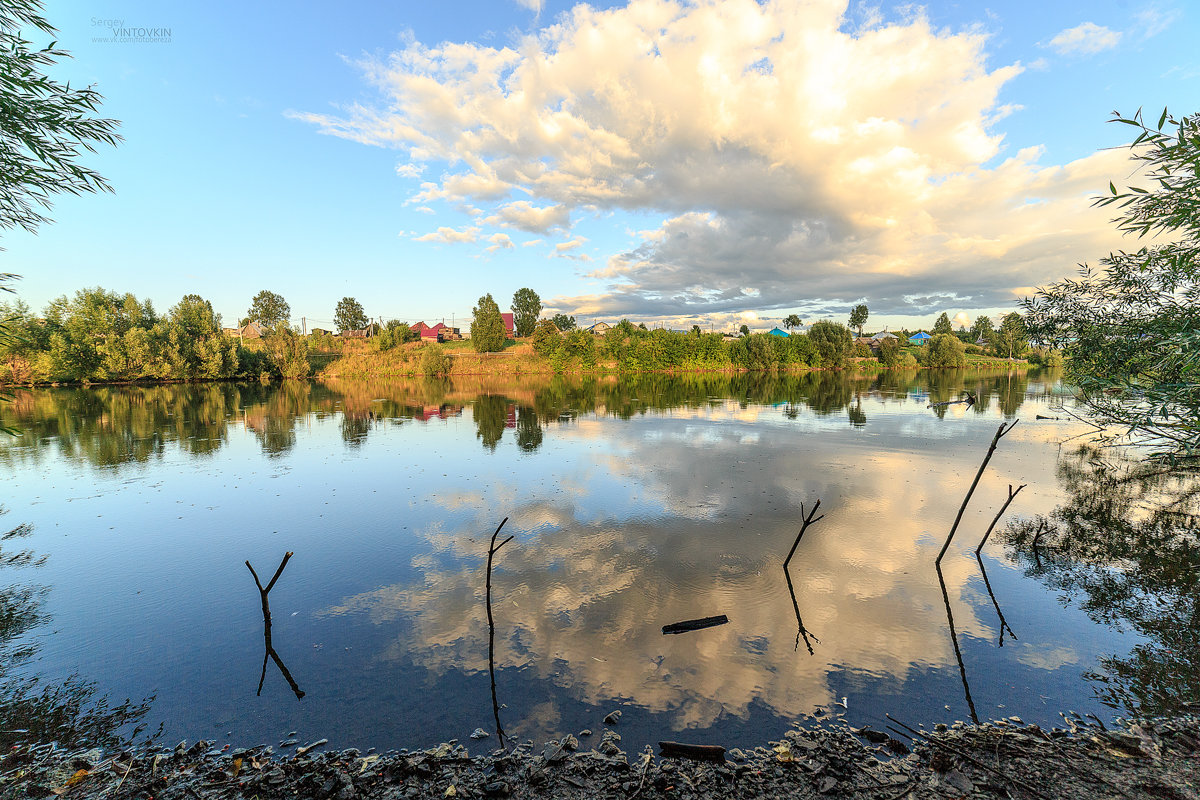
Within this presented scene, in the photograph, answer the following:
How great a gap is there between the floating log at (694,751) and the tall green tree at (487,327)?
85.3 metres

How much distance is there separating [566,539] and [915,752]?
7743mm

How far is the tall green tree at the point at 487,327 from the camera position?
86.2 m

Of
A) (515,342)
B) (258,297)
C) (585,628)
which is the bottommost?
(585,628)

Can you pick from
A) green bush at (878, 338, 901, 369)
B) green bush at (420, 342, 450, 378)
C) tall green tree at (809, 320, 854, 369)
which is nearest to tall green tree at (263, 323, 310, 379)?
green bush at (420, 342, 450, 378)

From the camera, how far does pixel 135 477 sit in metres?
17.3

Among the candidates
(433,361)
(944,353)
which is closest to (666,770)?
(433,361)

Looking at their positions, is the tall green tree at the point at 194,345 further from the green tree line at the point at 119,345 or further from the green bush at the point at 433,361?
the green bush at the point at 433,361

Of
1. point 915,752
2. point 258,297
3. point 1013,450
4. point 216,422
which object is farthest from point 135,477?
point 258,297

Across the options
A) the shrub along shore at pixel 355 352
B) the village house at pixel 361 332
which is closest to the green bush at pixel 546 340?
the shrub along shore at pixel 355 352

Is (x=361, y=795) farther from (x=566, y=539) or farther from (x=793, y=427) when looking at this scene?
(x=793, y=427)

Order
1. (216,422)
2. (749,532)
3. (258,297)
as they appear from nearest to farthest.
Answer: (749,532), (216,422), (258,297)

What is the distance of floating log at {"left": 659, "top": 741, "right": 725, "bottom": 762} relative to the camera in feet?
16.9

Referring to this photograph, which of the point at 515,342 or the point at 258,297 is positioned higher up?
the point at 258,297

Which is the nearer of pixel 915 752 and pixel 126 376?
pixel 915 752
